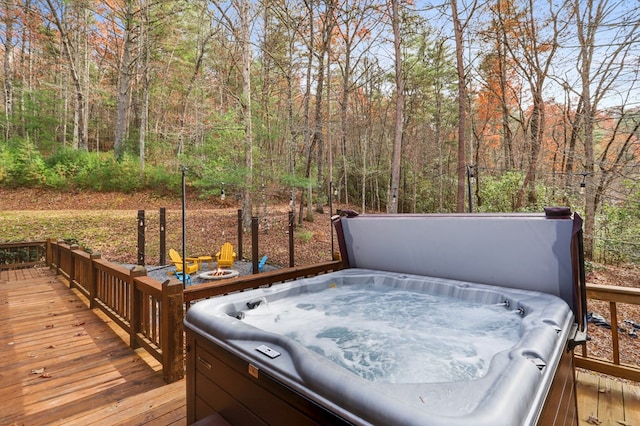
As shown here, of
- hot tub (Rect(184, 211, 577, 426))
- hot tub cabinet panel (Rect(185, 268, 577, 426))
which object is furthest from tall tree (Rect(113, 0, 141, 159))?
hot tub cabinet panel (Rect(185, 268, 577, 426))

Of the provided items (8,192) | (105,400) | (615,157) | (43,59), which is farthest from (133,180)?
(615,157)

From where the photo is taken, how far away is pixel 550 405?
1190 mm

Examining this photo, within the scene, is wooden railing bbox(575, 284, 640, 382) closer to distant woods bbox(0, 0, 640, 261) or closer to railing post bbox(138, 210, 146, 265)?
Answer: distant woods bbox(0, 0, 640, 261)

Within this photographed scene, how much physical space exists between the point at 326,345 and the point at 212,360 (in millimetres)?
650

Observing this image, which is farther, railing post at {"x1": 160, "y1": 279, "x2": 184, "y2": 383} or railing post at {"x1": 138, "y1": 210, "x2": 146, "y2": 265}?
railing post at {"x1": 138, "y1": 210, "x2": 146, "y2": 265}

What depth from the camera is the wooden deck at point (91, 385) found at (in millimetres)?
1849

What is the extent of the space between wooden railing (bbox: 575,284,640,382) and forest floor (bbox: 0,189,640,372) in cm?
365

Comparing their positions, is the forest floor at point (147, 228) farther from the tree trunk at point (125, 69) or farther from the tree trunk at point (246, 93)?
the tree trunk at point (125, 69)

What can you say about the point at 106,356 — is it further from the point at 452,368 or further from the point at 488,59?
the point at 488,59

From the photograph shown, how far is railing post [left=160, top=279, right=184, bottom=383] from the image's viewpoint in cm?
214

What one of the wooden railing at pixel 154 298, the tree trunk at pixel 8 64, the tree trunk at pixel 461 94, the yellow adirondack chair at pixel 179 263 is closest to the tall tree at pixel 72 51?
the tree trunk at pixel 8 64

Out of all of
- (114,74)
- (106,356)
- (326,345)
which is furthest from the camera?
(114,74)

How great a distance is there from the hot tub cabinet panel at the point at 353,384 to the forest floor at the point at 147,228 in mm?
4750

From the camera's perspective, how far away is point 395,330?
81.9 inches
